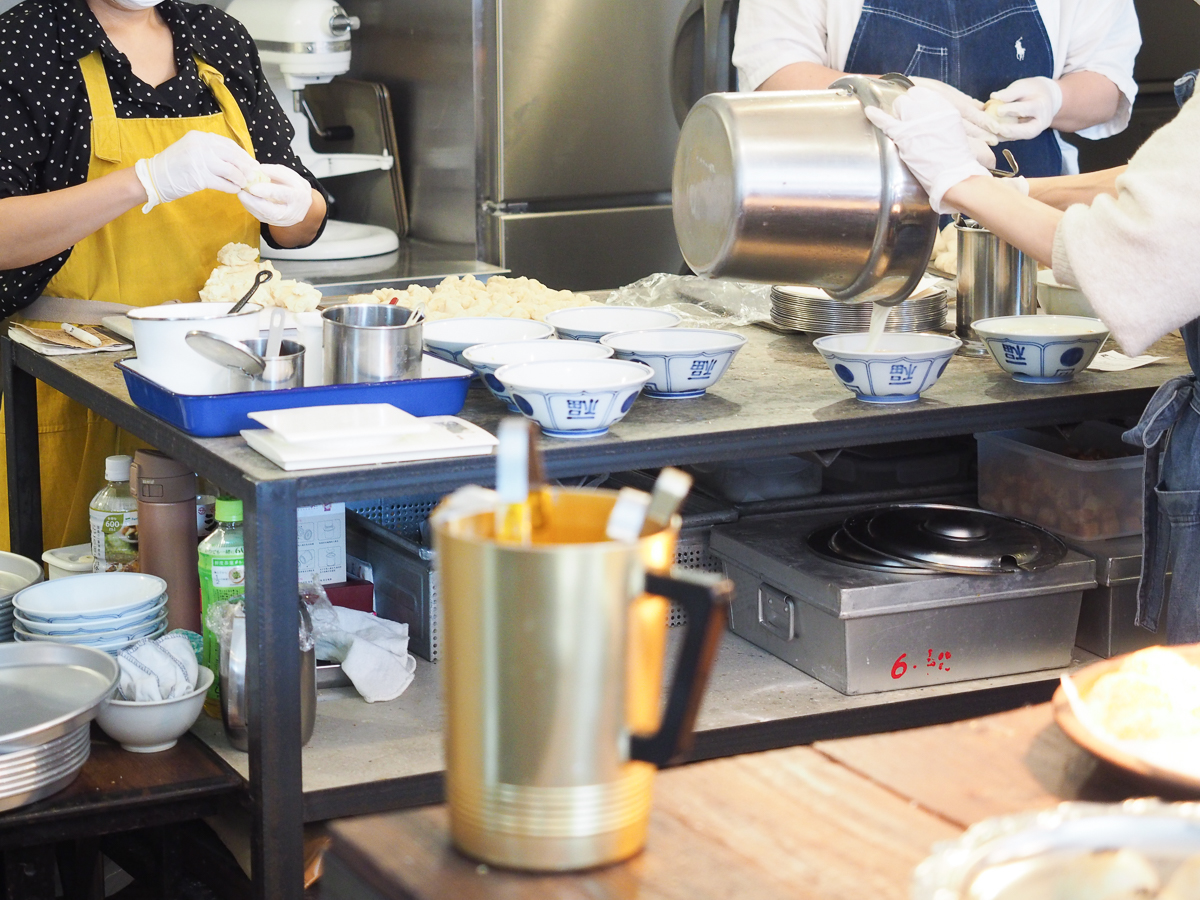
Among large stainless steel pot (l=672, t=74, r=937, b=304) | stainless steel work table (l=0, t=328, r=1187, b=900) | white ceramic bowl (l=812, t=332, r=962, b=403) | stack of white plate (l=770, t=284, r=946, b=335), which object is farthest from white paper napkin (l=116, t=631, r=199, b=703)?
stack of white plate (l=770, t=284, r=946, b=335)

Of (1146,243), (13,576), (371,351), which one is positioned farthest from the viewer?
(13,576)

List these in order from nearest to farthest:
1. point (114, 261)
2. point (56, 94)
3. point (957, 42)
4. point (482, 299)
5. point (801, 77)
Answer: point (482, 299) < point (56, 94) < point (114, 261) < point (801, 77) < point (957, 42)

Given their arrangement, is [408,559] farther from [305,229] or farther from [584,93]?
[584,93]

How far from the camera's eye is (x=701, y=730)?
5.84 ft

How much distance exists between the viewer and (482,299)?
2.18 metres

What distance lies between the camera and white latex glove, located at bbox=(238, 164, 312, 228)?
2.37 metres

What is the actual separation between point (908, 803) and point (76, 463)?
2053 millimetres

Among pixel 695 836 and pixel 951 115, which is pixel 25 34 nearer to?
pixel 951 115

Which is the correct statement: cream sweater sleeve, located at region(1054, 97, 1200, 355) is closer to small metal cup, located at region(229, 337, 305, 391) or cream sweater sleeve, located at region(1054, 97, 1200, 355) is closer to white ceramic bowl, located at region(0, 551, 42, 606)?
small metal cup, located at region(229, 337, 305, 391)

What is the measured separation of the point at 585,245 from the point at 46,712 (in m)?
2.43

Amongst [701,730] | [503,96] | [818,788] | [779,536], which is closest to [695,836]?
[818,788]

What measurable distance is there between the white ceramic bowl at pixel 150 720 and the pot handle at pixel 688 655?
3.46 feet

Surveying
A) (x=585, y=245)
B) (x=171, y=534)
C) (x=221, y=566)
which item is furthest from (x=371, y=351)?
(x=585, y=245)

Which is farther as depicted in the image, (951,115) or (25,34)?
(25,34)
